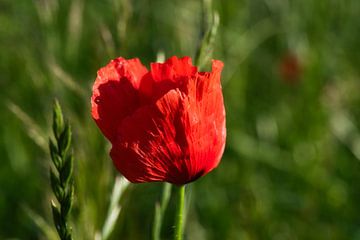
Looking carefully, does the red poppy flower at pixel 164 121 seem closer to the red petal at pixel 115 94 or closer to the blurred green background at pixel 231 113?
the red petal at pixel 115 94

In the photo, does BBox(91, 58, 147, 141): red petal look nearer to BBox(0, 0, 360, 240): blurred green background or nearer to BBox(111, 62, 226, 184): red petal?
BBox(111, 62, 226, 184): red petal

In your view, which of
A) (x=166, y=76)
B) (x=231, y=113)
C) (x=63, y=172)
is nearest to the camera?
(x=63, y=172)

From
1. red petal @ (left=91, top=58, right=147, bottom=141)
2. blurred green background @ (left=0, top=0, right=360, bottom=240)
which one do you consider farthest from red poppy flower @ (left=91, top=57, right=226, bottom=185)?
blurred green background @ (left=0, top=0, right=360, bottom=240)

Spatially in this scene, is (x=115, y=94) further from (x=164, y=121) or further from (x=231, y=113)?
(x=231, y=113)

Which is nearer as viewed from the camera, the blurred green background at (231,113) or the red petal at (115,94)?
the red petal at (115,94)

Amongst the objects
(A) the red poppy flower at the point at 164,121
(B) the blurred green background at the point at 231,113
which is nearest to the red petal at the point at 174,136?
(A) the red poppy flower at the point at 164,121

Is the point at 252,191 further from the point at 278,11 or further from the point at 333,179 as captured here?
the point at 278,11

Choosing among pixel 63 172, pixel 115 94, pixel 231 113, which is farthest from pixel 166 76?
pixel 231 113
